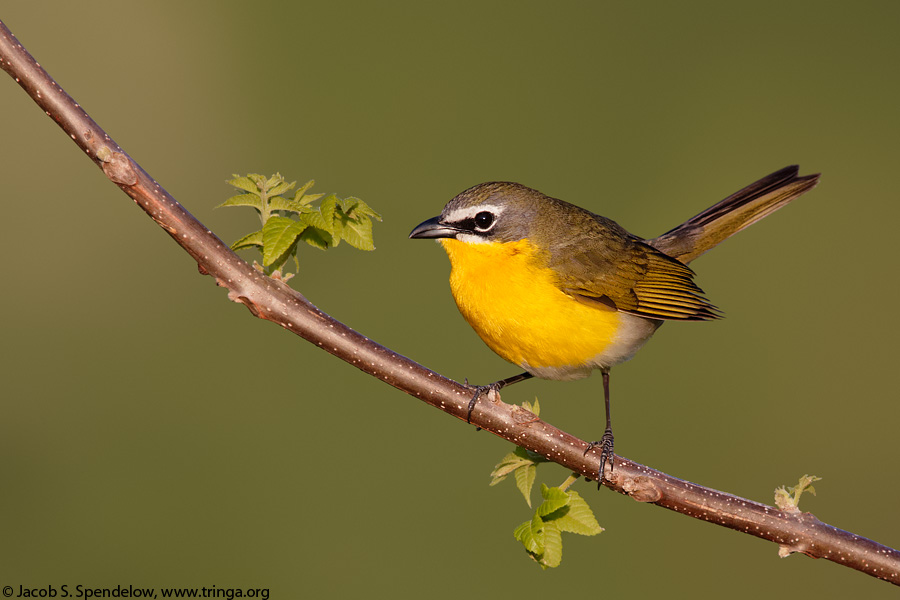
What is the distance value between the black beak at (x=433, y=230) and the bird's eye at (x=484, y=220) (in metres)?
0.15

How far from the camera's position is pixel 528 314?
4.38 meters

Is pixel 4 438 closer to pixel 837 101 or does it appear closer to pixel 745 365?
pixel 745 365

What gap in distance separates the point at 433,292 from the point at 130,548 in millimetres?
3750

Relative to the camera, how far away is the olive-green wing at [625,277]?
15.8ft

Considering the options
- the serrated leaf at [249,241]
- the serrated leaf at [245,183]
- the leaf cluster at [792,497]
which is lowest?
the leaf cluster at [792,497]

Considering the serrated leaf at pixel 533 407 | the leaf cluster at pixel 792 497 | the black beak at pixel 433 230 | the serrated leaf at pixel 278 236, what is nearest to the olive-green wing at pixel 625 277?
the black beak at pixel 433 230

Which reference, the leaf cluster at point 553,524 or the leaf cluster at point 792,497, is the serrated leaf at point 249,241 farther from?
the leaf cluster at point 792,497

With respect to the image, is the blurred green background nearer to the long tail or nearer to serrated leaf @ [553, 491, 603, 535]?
the long tail

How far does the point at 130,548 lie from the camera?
24.3 feet

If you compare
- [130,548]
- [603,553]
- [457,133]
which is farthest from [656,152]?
[130,548]

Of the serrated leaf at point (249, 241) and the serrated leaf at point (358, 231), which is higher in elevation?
the serrated leaf at point (249, 241)

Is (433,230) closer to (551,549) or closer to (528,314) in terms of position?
(528,314)

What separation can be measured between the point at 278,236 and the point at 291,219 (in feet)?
0.45

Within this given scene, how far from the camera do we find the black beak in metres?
4.40
